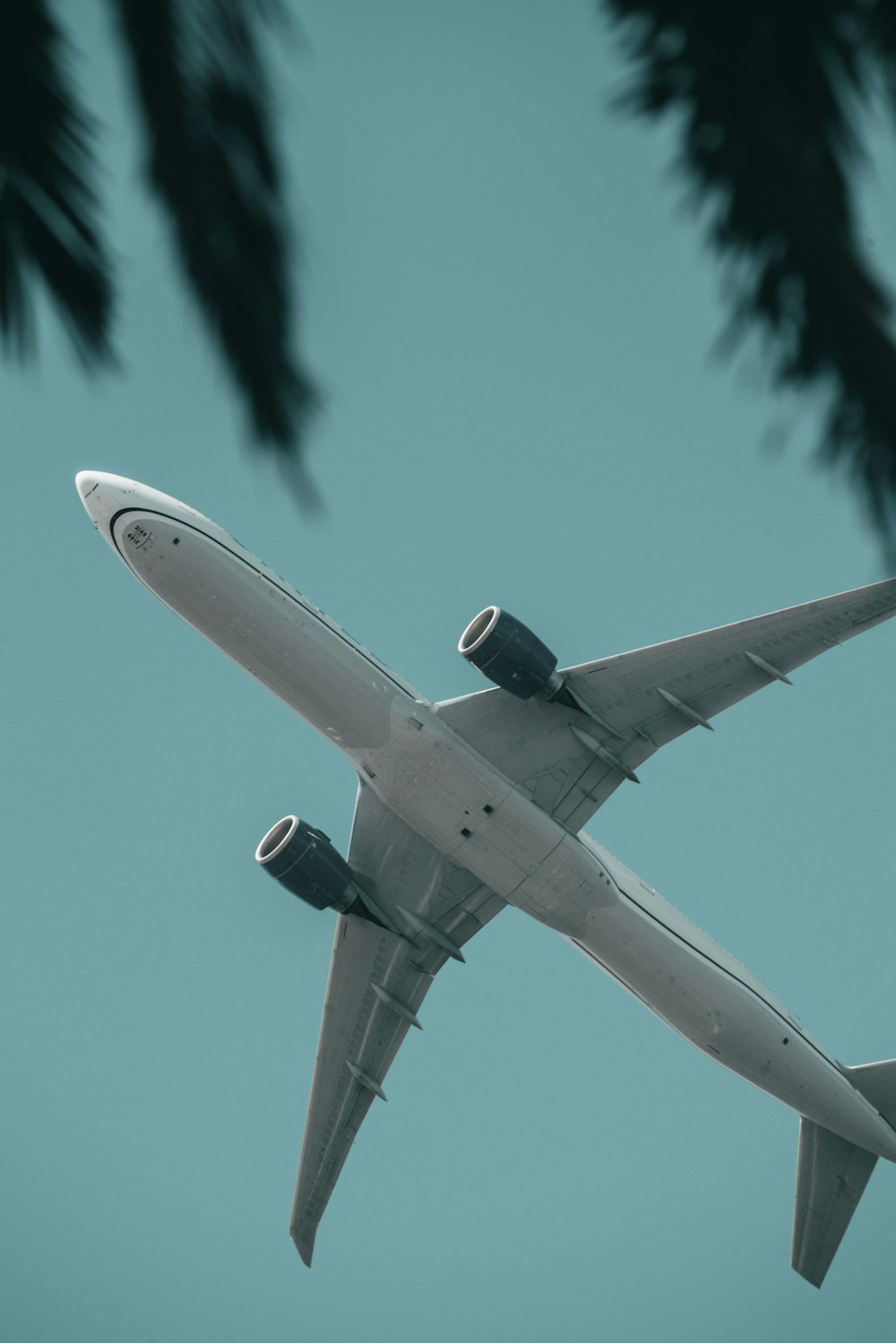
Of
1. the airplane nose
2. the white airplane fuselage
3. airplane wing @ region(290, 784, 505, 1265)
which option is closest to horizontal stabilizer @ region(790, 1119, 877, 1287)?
the white airplane fuselage

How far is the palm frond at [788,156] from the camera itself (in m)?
3.63

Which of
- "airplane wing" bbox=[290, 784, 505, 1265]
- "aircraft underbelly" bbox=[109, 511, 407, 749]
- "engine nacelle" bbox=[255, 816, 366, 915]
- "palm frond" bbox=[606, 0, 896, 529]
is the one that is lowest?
"airplane wing" bbox=[290, 784, 505, 1265]

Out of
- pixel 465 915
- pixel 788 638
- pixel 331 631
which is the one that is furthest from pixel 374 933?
pixel 788 638

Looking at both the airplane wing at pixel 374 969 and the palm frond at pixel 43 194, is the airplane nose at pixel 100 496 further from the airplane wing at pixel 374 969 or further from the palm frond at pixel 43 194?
the palm frond at pixel 43 194

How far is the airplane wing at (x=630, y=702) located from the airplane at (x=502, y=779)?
0.17 feet

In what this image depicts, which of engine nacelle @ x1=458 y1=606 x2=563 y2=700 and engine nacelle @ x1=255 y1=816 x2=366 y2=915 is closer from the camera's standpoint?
engine nacelle @ x1=458 y1=606 x2=563 y2=700

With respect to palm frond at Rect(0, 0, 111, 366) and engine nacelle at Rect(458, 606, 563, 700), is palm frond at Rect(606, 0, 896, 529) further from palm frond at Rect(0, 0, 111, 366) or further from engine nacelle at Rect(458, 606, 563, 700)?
engine nacelle at Rect(458, 606, 563, 700)

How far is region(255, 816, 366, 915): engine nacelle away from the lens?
4288 cm

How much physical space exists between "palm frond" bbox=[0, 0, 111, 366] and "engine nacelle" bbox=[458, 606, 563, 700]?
3571 cm

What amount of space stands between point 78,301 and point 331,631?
33.9 meters

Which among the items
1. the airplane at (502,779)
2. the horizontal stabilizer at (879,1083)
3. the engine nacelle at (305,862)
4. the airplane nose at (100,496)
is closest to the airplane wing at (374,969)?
the airplane at (502,779)

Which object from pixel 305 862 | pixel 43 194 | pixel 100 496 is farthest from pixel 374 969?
pixel 43 194

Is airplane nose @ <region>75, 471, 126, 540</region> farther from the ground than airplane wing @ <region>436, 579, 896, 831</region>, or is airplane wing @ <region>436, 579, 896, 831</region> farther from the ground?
airplane nose @ <region>75, 471, 126, 540</region>

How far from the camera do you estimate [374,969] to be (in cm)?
4766
